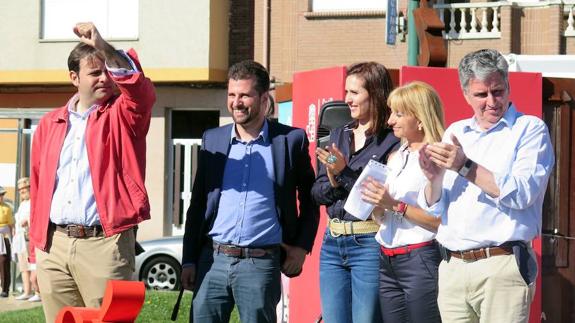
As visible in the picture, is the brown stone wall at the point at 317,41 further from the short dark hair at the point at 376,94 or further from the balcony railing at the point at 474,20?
the short dark hair at the point at 376,94

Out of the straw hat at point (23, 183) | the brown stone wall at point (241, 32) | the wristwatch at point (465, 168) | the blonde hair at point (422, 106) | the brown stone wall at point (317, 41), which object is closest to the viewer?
the wristwatch at point (465, 168)

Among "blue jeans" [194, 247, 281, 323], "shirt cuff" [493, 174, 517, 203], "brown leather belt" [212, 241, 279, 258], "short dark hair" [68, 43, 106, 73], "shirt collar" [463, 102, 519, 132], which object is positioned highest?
"short dark hair" [68, 43, 106, 73]

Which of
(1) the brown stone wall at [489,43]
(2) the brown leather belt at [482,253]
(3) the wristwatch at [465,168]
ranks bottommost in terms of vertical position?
(2) the brown leather belt at [482,253]

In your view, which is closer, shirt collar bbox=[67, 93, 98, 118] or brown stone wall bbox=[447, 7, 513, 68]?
shirt collar bbox=[67, 93, 98, 118]

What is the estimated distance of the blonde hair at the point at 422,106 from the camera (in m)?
6.06

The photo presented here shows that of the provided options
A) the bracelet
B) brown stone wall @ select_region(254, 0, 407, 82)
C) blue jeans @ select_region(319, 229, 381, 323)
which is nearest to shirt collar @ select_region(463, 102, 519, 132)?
the bracelet

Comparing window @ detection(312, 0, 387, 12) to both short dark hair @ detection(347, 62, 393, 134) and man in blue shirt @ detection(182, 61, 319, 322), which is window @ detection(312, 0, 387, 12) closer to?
short dark hair @ detection(347, 62, 393, 134)

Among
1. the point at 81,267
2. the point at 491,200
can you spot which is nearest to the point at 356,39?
the point at 81,267

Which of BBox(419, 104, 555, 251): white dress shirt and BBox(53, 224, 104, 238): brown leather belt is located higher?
BBox(419, 104, 555, 251): white dress shirt

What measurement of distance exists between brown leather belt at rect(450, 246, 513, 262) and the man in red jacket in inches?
66.7

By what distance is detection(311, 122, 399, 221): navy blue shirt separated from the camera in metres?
6.34

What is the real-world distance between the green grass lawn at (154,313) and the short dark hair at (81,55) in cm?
530

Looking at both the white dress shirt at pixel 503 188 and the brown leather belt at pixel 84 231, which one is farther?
the brown leather belt at pixel 84 231

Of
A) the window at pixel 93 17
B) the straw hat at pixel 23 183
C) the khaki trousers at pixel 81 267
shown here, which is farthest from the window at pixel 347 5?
the khaki trousers at pixel 81 267
